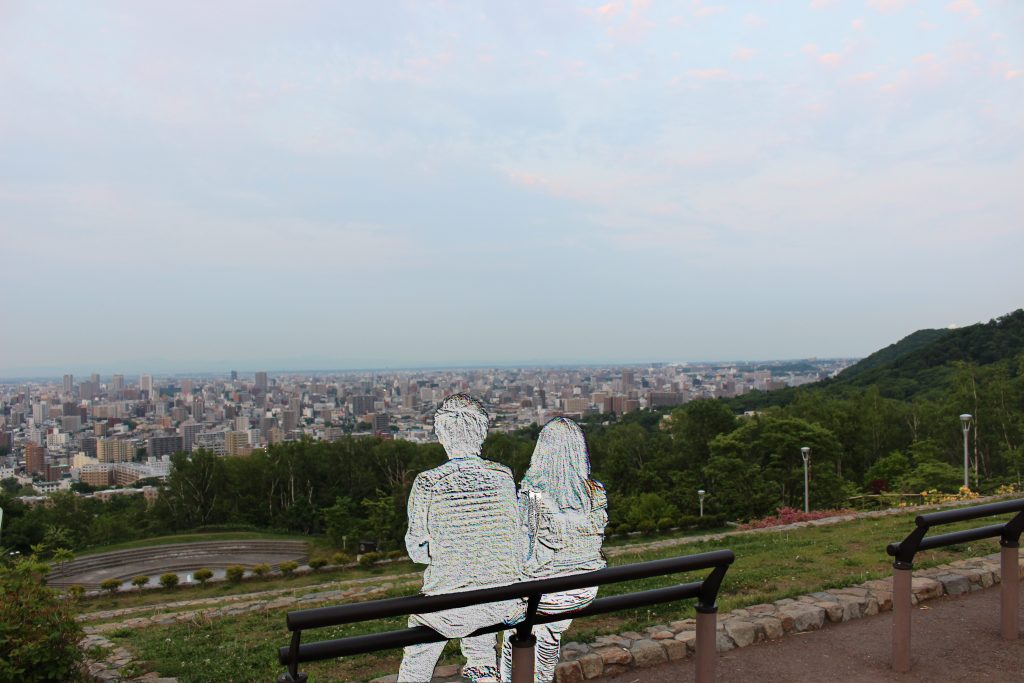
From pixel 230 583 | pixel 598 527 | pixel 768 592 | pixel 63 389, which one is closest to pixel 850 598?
pixel 768 592

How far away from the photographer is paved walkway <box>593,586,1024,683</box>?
361cm

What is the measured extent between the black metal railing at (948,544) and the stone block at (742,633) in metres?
0.85

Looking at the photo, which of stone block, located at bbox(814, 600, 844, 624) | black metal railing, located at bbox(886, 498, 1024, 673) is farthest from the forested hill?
black metal railing, located at bbox(886, 498, 1024, 673)

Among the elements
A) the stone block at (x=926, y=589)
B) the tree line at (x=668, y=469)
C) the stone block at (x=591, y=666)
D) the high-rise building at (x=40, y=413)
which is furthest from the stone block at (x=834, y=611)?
the high-rise building at (x=40, y=413)

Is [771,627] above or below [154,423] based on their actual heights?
Answer: above

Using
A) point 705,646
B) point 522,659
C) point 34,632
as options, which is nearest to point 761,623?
point 705,646

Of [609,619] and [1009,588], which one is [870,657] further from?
[609,619]

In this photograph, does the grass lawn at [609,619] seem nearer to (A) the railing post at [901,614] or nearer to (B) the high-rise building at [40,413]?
(A) the railing post at [901,614]

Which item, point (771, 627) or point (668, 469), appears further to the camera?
point (668, 469)

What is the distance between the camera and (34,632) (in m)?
4.08

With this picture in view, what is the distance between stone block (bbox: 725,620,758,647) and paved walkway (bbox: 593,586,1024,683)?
63mm

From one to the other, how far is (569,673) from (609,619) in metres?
1.55

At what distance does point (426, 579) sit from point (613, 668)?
5.79 ft

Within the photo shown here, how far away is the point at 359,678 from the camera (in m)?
4.31
